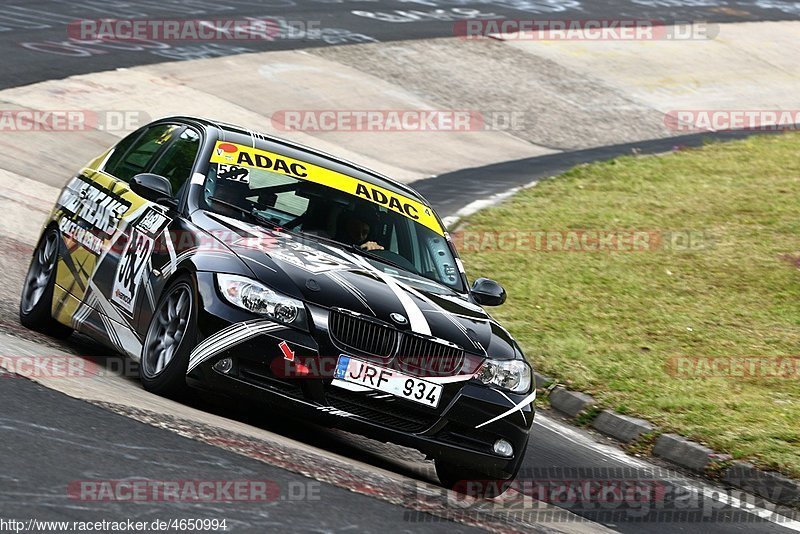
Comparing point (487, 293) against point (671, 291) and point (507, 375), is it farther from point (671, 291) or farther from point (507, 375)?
point (671, 291)

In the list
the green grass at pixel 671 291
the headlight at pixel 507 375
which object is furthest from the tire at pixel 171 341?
the green grass at pixel 671 291

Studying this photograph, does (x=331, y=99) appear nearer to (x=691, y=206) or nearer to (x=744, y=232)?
(x=691, y=206)

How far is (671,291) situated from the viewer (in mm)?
13984

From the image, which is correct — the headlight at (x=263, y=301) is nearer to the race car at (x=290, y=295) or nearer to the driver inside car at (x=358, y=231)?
the race car at (x=290, y=295)

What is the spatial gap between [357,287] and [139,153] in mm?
2559

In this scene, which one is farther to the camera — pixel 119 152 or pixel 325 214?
pixel 119 152

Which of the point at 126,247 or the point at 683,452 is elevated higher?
the point at 126,247

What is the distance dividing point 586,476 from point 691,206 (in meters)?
10.6

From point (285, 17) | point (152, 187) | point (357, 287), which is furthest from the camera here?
point (285, 17)

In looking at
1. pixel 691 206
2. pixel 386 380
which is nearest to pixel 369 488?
pixel 386 380

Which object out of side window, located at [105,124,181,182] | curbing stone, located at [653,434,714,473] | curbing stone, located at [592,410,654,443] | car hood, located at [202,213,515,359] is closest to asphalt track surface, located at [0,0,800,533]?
curbing stone, located at [653,434,714,473]

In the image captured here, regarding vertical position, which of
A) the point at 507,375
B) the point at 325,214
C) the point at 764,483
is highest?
the point at 325,214

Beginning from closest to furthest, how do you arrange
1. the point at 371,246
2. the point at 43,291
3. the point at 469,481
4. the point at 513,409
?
the point at 513,409
the point at 469,481
the point at 371,246
the point at 43,291

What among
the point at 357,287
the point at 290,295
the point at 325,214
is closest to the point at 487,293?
the point at 325,214
